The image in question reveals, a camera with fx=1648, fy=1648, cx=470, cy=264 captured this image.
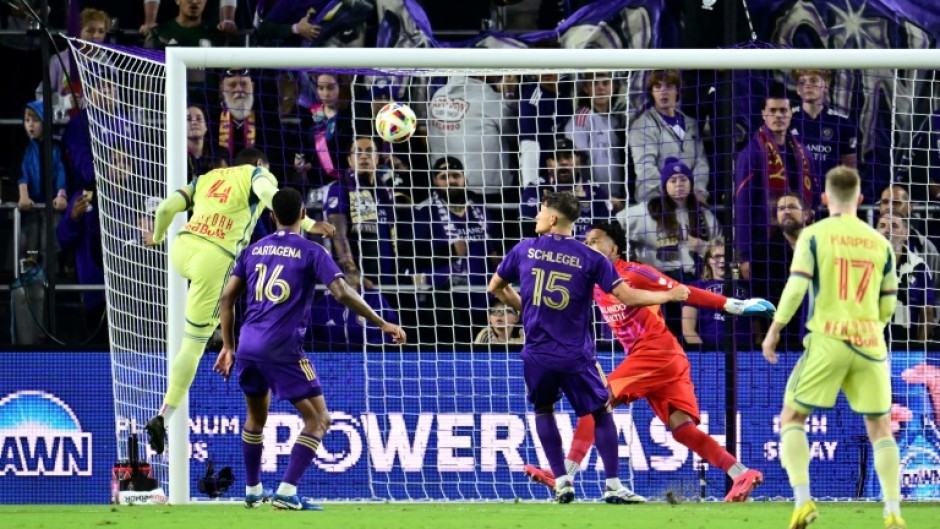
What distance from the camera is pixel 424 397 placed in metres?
12.6

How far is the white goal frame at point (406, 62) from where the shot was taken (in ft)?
35.8

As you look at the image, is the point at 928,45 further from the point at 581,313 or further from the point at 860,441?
the point at 581,313

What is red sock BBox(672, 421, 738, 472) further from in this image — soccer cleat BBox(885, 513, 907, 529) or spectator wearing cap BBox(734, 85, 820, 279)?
soccer cleat BBox(885, 513, 907, 529)

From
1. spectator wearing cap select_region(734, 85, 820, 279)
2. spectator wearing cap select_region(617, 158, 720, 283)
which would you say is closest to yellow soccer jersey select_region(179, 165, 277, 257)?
spectator wearing cap select_region(617, 158, 720, 283)

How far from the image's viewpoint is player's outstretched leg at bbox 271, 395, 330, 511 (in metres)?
9.71

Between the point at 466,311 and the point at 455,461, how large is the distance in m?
1.32

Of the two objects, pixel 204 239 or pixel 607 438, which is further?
pixel 204 239

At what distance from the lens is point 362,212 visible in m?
13.0

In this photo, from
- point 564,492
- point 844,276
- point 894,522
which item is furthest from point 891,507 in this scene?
point 564,492

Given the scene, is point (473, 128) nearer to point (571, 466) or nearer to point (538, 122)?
point (538, 122)

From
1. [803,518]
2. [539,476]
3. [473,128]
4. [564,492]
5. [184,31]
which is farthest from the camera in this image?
[184,31]

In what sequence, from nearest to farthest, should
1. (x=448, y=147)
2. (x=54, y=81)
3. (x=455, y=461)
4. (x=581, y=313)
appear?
(x=581, y=313) < (x=455, y=461) < (x=448, y=147) < (x=54, y=81)

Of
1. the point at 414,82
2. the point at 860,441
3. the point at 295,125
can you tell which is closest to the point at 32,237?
the point at 295,125

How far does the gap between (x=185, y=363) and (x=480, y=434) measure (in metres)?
2.81
